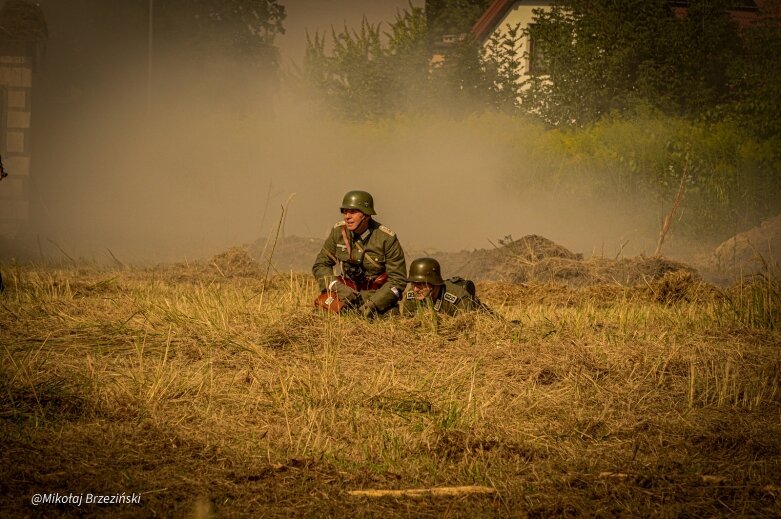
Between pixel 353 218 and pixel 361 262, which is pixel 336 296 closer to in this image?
pixel 361 262

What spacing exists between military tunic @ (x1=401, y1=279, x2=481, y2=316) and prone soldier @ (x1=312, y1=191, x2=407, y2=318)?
0.48ft

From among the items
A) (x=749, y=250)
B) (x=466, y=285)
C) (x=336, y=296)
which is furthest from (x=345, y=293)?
(x=749, y=250)

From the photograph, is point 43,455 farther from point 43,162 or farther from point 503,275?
point 43,162

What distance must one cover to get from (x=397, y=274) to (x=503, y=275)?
19.2 ft

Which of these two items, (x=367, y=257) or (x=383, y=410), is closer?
(x=383, y=410)

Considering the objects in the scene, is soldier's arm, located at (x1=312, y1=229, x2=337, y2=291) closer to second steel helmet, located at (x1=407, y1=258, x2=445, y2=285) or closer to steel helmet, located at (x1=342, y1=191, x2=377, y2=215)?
steel helmet, located at (x1=342, y1=191, x2=377, y2=215)

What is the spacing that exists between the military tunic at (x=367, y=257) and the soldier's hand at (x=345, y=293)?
15cm

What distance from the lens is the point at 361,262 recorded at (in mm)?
11562

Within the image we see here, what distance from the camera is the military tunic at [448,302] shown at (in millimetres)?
10984

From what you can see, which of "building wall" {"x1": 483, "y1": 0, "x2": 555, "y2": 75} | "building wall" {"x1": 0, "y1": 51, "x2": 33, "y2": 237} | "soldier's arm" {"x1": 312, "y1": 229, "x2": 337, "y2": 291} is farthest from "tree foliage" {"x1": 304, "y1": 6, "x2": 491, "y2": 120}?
"soldier's arm" {"x1": 312, "y1": 229, "x2": 337, "y2": 291}

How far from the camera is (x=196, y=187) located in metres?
34.3

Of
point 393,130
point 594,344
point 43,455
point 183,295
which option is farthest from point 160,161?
point 43,455

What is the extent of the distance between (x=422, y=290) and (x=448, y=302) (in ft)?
1.00

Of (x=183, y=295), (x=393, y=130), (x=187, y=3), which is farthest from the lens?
(x=187, y=3)
